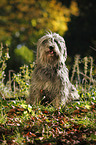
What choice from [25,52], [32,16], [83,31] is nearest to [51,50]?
[32,16]

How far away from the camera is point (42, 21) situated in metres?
7.23

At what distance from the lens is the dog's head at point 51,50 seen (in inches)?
181

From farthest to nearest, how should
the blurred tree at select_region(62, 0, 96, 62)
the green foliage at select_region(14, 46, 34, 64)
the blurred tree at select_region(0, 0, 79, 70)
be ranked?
the blurred tree at select_region(62, 0, 96, 62), the green foliage at select_region(14, 46, 34, 64), the blurred tree at select_region(0, 0, 79, 70)

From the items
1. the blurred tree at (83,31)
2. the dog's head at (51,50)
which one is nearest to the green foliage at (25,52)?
the blurred tree at (83,31)

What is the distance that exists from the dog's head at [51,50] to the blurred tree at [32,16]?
5.77ft

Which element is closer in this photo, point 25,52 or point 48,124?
point 48,124

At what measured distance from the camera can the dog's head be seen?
4594 mm

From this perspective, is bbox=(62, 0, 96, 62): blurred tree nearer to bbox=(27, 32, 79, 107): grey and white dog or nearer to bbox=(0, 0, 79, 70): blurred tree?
bbox=(0, 0, 79, 70): blurred tree

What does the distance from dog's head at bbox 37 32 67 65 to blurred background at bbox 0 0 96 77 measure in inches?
18.0

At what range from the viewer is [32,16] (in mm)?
6902

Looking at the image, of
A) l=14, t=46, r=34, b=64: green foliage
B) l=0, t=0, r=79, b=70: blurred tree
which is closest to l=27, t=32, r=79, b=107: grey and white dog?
l=0, t=0, r=79, b=70: blurred tree

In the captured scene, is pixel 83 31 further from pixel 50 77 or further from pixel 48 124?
pixel 48 124

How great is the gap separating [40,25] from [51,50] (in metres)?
2.86

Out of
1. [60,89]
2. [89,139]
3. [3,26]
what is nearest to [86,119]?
[89,139]
